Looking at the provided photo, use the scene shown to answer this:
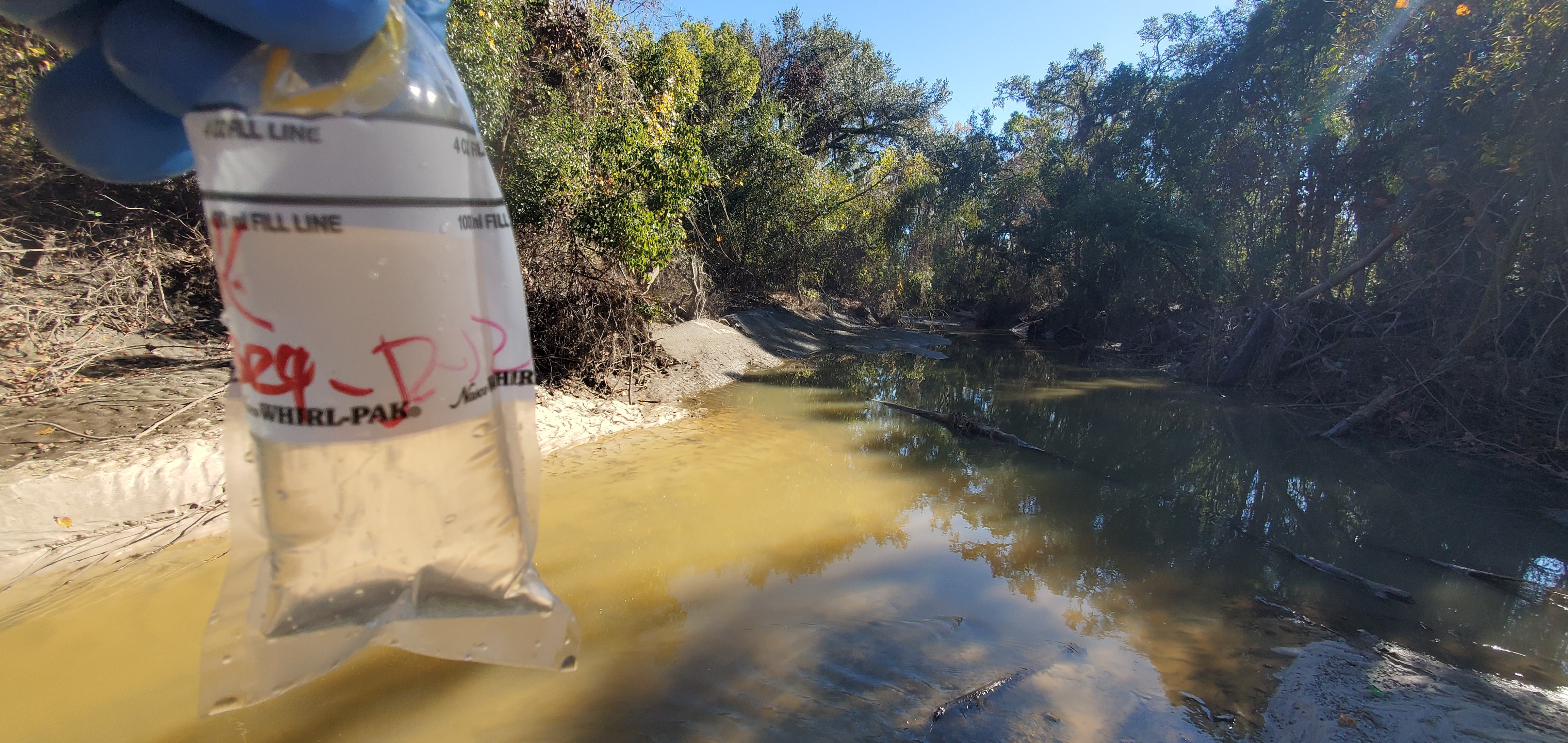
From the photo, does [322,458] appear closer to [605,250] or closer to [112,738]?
[112,738]

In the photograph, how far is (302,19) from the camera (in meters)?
1.00

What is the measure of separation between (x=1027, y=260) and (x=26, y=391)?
19.1 metres

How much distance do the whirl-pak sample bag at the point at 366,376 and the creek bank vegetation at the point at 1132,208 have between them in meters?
5.92

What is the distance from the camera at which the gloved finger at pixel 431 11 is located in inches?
52.0

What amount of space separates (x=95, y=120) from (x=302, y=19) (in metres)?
0.63

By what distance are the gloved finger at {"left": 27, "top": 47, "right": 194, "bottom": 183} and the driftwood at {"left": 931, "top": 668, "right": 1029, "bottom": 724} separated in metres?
3.19

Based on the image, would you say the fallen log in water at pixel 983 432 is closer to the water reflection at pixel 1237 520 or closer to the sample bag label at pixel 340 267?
the water reflection at pixel 1237 520

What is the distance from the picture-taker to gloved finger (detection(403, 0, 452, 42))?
1.32 metres

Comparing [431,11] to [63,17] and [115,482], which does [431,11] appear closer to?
[63,17]

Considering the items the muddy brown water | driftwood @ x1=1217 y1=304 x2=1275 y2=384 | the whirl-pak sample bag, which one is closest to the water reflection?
the muddy brown water

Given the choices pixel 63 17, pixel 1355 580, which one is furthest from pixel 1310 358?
pixel 63 17

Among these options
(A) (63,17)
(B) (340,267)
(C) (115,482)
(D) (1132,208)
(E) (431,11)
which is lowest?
(C) (115,482)

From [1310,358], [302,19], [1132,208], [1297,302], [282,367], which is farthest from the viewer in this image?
[1132,208]

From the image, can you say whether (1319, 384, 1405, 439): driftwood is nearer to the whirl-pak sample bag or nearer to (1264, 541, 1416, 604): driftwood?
(1264, 541, 1416, 604): driftwood
